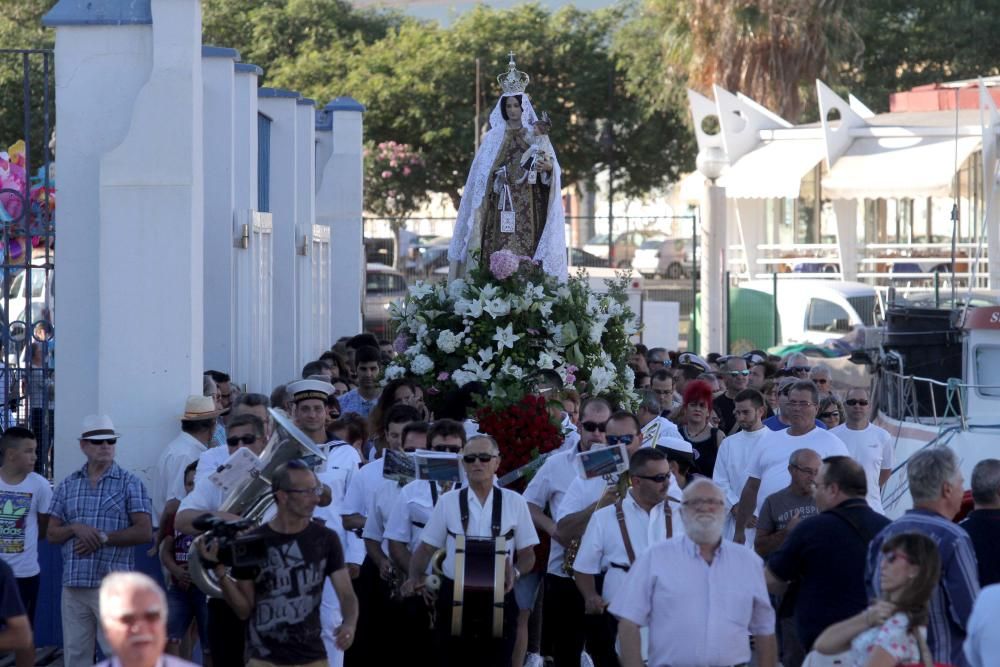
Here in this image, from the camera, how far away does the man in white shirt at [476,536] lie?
27.2ft

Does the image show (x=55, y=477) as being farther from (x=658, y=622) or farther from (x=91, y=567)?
(x=658, y=622)

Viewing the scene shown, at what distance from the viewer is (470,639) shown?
8359mm

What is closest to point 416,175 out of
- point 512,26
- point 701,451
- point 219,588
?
point 512,26

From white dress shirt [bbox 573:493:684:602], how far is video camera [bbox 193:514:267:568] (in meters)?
1.84

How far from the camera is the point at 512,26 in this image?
4309cm

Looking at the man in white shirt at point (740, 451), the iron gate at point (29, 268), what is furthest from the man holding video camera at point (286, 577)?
the iron gate at point (29, 268)

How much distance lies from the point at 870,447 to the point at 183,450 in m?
4.32

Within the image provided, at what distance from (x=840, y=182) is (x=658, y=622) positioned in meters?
26.6

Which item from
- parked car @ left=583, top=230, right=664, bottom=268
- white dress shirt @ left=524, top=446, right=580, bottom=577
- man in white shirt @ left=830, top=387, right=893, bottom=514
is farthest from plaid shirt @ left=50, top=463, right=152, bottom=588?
parked car @ left=583, top=230, right=664, bottom=268

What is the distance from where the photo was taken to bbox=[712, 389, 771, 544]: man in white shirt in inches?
397

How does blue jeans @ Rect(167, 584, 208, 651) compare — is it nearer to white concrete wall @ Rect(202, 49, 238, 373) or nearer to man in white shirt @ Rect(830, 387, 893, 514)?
man in white shirt @ Rect(830, 387, 893, 514)

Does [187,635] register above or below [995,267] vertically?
below

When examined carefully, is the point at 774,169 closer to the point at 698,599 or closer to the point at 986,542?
the point at 986,542

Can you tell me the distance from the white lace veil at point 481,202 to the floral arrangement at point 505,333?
33 cm
